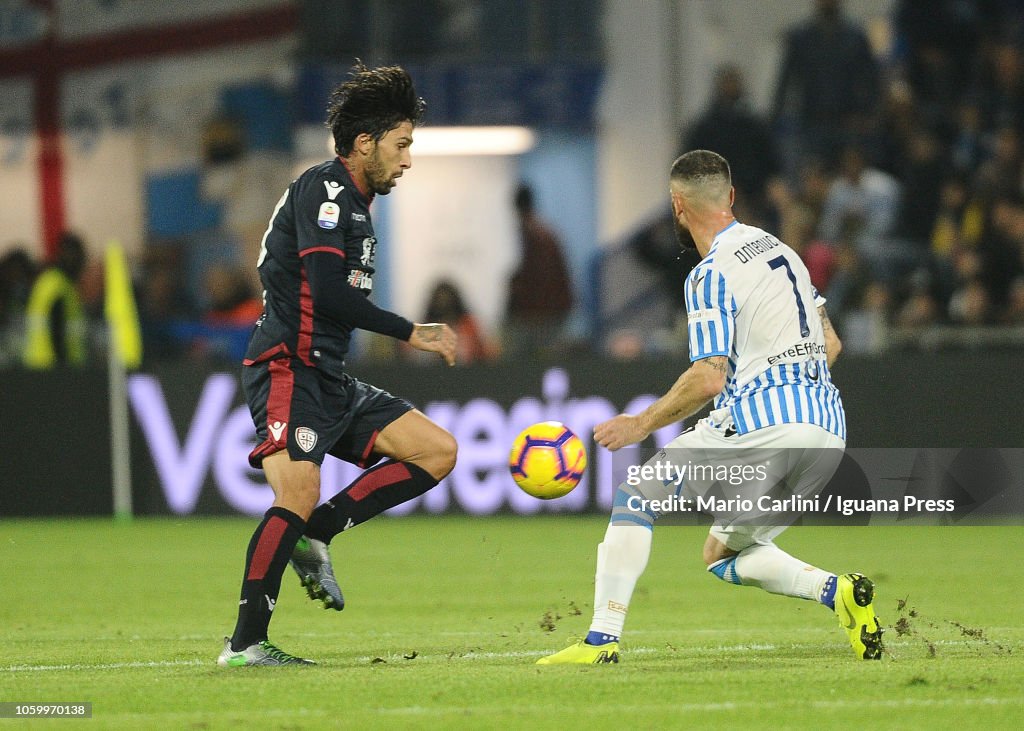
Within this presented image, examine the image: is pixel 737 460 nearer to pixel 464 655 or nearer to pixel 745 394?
pixel 745 394

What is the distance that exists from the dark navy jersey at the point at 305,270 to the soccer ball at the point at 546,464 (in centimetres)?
79

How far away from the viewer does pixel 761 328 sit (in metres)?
6.28

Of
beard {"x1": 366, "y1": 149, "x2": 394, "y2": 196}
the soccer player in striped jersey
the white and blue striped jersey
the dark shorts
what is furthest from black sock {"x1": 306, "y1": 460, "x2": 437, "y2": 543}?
the white and blue striped jersey

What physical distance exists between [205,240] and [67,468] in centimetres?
587

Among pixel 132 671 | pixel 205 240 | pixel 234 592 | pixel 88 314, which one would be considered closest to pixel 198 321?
pixel 88 314

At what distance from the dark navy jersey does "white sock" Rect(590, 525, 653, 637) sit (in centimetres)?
131

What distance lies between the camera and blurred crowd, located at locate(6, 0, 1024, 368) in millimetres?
14008

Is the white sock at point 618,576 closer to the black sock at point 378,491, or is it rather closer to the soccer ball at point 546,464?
the soccer ball at point 546,464

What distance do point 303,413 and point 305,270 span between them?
1.77ft

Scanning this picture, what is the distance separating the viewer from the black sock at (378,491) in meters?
6.88

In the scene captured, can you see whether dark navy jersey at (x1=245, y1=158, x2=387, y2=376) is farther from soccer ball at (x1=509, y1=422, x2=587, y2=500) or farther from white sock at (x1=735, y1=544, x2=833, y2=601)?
white sock at (x1=735, y1=544, x2=833, y2=601)

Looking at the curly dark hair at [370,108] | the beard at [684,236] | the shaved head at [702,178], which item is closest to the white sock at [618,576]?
the beard at [684,236]

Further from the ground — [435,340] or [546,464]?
[435,340]

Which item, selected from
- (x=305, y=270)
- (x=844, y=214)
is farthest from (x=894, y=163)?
(x=305, y=270)
